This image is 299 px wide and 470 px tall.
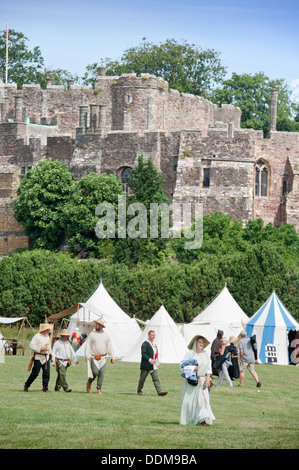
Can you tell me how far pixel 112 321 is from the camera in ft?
143

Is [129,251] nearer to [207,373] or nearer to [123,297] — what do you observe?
[123,297]

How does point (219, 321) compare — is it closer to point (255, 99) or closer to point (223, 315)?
point (223, 315)

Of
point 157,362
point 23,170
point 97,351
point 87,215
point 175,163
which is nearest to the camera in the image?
point 97,351

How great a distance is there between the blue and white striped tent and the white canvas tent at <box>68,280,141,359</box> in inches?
199

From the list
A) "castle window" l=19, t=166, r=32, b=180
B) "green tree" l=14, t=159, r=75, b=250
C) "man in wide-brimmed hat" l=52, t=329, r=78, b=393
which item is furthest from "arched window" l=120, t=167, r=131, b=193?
"man in wide-brimmed hat" l=52, t=329, r=78, b=393

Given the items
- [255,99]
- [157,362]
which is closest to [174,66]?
[255,99]

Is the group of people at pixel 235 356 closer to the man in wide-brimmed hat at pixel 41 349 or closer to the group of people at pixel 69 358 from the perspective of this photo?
the group of people at pixel 69 358

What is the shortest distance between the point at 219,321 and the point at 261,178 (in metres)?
26.2

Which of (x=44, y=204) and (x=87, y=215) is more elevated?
(x=44, y=204)

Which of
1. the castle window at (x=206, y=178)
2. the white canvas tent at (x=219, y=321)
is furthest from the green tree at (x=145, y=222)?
the white canvas tent at (x=219, y=321)

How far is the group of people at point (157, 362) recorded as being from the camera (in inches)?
765

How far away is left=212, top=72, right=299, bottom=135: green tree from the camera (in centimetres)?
8331

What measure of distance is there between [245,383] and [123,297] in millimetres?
24559
